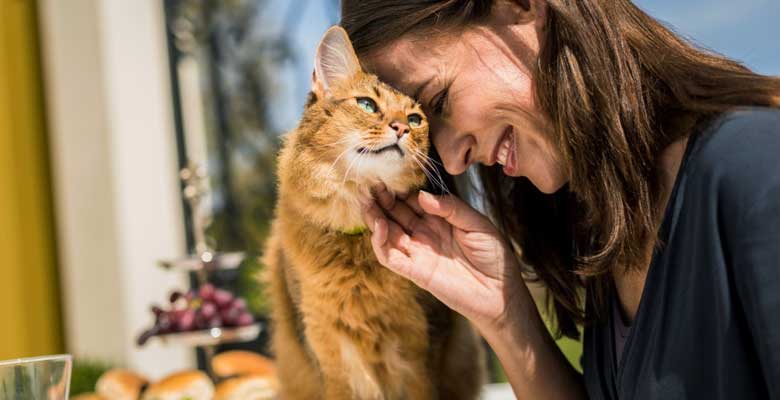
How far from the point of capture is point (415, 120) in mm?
1273

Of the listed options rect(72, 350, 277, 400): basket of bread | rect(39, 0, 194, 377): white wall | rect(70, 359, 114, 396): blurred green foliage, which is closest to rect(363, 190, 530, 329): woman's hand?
rect(72, 350, 277, 400): basket of bread

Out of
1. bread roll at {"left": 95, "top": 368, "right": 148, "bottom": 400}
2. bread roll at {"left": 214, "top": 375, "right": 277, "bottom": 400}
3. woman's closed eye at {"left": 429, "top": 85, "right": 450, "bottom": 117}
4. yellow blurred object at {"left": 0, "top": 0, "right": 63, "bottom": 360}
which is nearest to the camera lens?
woman's closed eye at {"left": 429, "top": 85, "right": 450, "bottom": 117}

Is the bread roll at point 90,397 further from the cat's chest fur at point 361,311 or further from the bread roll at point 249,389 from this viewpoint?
the cat's chest fur at point 361,311

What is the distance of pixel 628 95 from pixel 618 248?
0.22 meters

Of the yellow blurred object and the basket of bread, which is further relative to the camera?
the yellow blurred object

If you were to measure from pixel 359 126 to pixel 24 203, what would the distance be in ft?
7.36

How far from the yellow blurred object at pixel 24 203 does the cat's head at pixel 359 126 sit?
2070 millimetres

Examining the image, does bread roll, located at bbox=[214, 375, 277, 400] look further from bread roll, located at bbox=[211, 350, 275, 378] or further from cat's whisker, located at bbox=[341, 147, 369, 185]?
cat's whisker, located at bbox=[341, 147, 369, 185]

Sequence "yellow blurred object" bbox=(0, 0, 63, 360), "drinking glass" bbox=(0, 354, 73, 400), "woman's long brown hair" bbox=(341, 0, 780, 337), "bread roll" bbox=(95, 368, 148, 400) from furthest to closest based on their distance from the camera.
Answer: "yellow blurred object" bbox=(0, 0, 63, 360) → "bread roll" bbox=(95, 368, 148, 400) → "woman's long brown hair" bbox=(341, 0, 780, 337) → "drinking glass" bbox=(0, 354, 73, 400)

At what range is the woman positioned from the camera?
3.36ft

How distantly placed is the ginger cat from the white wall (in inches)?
65.9

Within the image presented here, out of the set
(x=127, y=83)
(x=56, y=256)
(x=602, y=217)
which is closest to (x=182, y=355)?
(x=56, y=256)

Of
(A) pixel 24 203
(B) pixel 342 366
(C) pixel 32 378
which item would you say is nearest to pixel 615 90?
(B) pixel 342 366

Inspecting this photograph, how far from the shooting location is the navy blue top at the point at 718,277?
0.97 metres
